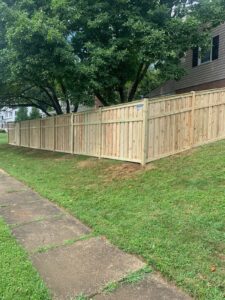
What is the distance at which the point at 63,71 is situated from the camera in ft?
34.1

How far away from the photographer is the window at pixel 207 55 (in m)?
13.9

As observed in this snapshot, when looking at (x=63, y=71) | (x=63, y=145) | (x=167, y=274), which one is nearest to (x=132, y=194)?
(x=167, y=274)

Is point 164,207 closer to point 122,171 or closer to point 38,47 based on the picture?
point 122,171


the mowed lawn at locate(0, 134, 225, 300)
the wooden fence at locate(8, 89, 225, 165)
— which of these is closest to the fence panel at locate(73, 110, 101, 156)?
the wooden fence at locate(8, 89, 225, 165)

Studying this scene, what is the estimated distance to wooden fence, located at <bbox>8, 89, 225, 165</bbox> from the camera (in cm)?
789

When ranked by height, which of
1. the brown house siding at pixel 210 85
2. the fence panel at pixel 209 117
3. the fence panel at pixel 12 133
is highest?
the brown house siding at pixel 210 85

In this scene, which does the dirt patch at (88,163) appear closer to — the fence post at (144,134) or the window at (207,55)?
the fence post at (144,134)

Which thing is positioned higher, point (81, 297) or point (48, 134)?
point (48, 134)

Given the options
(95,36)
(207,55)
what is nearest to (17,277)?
(95,36)

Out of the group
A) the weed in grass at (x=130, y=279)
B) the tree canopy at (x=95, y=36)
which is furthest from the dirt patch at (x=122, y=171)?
the weed in grass at (x=130, y=279)

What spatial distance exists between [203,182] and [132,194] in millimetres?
1359

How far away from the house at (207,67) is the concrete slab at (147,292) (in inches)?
458

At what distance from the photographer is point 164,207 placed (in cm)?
501

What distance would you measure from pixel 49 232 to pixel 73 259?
1.00m
